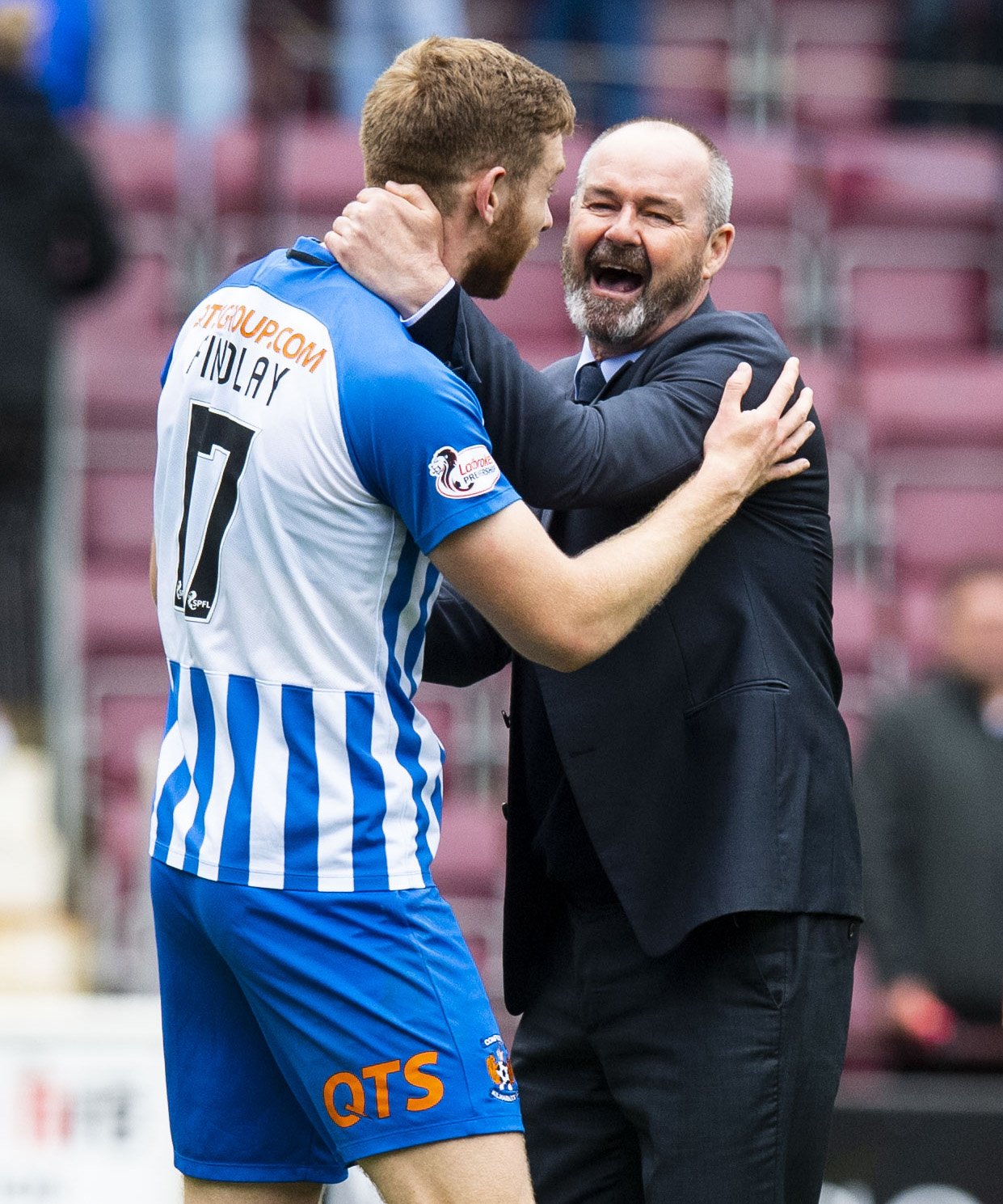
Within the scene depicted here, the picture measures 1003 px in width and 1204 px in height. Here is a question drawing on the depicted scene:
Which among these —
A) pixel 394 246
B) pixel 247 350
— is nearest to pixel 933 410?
pixel 394 246

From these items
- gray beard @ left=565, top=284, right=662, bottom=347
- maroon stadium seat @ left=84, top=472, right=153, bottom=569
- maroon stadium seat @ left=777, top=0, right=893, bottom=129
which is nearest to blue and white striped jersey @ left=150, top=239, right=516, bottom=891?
gray beard @ left=565, top=284, right=662, bottom=347

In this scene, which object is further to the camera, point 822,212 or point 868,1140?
point 822,212

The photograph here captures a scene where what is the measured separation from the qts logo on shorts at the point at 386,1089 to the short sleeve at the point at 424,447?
2.13ft

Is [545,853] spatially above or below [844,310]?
below

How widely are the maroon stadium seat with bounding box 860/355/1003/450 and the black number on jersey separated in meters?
4.98

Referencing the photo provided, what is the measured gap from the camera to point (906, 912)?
4789mm

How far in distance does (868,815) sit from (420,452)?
122 inches

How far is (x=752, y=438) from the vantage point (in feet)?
8.00

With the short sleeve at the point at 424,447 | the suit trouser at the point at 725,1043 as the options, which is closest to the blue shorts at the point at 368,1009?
the suit trouser at the point at 725,1043

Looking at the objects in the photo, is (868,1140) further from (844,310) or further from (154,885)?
(844,310)

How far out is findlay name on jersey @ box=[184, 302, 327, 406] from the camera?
220 cm

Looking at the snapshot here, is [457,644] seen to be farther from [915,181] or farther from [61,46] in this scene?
[915,181]

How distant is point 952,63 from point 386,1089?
21.7 feet

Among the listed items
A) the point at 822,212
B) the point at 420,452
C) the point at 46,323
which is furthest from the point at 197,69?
the point at 420,452
